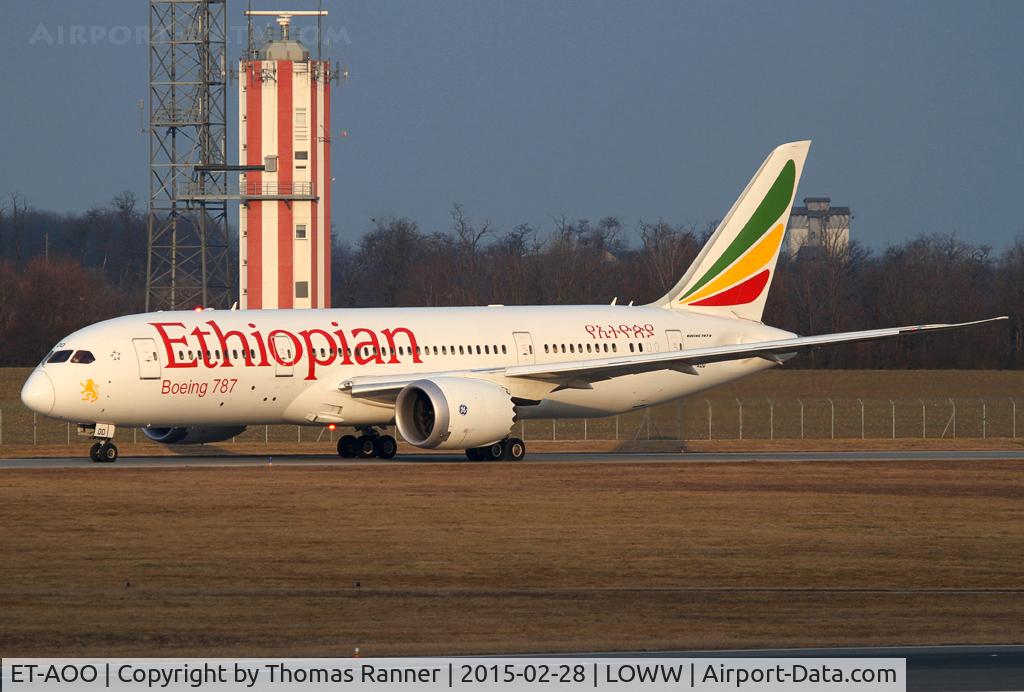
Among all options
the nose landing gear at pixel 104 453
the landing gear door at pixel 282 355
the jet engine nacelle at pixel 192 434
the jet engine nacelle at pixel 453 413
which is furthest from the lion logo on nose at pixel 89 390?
the jet engine nacelle at pixel 453 413

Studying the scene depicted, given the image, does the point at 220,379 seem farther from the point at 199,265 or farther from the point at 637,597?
the point at 199,265

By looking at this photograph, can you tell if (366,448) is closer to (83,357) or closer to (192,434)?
(192,434)

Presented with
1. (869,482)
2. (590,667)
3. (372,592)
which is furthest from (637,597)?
(869,482)

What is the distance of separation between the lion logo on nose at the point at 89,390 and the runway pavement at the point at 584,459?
1660 millimetres

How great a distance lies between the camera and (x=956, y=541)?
81.0 ft

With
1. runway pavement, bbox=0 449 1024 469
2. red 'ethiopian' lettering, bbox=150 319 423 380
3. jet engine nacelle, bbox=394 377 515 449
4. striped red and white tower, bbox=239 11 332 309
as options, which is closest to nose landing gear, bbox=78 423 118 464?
runway pavement, bbox=0 449 1024 469

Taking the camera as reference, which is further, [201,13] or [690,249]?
[690,249]

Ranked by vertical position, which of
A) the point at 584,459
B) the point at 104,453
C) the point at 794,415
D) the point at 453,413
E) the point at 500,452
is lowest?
the point at 794,415

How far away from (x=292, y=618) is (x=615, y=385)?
25.9 meters

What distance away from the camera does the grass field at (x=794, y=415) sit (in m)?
52.5

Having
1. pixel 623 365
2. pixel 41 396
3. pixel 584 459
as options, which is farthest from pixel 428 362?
pixel 41 396

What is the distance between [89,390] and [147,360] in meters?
1.41

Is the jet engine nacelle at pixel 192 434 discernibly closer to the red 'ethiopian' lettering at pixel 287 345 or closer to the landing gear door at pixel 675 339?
the red 'ethiopian' lettering at pixel 287 345

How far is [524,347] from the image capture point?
4188 cm
